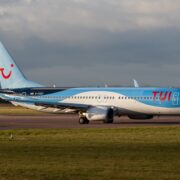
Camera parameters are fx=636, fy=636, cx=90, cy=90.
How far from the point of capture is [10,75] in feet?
218

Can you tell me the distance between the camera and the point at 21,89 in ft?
206

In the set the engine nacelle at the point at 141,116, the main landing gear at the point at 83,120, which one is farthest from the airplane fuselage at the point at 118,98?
the main landing gear at the point at 83,120

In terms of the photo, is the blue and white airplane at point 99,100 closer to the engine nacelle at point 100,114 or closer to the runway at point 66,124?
the engine nacelle at point 100,114

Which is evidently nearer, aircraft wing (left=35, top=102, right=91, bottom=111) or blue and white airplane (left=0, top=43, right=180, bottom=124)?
blue and white airplane (left=0, top=43, right=180, bottom=124)

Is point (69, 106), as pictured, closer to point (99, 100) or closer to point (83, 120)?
point (83, 120)

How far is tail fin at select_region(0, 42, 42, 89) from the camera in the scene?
65.8 meters

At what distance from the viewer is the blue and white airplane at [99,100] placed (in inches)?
2168

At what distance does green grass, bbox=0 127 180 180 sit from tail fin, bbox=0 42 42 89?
3399 centimetres

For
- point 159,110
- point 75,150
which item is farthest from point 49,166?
point 159,110

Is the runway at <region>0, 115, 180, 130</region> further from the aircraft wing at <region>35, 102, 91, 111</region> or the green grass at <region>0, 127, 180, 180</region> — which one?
the green grass at <region>0, 127, 180, 180</region>

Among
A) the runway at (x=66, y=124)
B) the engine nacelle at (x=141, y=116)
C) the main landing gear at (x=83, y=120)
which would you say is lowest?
the runway at (x=66, y=124)

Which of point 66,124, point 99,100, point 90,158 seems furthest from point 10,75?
point 90,158

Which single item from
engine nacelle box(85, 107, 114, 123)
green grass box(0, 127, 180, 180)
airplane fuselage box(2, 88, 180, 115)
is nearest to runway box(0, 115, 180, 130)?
engine nacelle box(85, 107, 114, 123)

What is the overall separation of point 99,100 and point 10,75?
12.5 m
